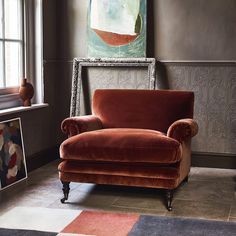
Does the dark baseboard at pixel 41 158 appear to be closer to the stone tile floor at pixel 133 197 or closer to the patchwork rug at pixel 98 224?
the stone tile floor at pixel 133 197

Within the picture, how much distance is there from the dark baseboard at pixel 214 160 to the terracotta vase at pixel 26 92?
1830 millimetres

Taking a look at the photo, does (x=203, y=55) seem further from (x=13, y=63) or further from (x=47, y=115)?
(x=13, y=63)

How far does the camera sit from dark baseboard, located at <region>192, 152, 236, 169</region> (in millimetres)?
4902

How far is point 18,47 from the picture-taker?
15.7 feet

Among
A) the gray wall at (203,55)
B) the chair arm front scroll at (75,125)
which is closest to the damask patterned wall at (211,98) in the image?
the gray wall at (203,55)

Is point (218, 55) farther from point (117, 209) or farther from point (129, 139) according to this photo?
point (117, 209)

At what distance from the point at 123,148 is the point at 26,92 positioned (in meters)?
1.46

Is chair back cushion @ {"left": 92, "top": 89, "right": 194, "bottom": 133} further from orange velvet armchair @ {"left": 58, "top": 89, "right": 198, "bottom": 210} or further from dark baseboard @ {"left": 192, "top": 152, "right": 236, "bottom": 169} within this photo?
dark baseboard @ {"left": 192, "top": 152, "right": 236, "bottom": 169}

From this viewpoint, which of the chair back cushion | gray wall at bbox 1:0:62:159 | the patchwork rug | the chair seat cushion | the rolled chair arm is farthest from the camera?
gray wall at bbox 1:0:62:159

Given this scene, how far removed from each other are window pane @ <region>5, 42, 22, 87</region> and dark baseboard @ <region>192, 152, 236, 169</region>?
2037 millimetres

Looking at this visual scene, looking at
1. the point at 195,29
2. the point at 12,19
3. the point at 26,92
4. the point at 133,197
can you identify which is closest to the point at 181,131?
the point at 133,197

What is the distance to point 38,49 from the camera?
500cm

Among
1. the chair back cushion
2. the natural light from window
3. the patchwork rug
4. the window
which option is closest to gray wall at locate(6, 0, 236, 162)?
the window

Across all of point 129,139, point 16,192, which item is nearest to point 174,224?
point 129,139
